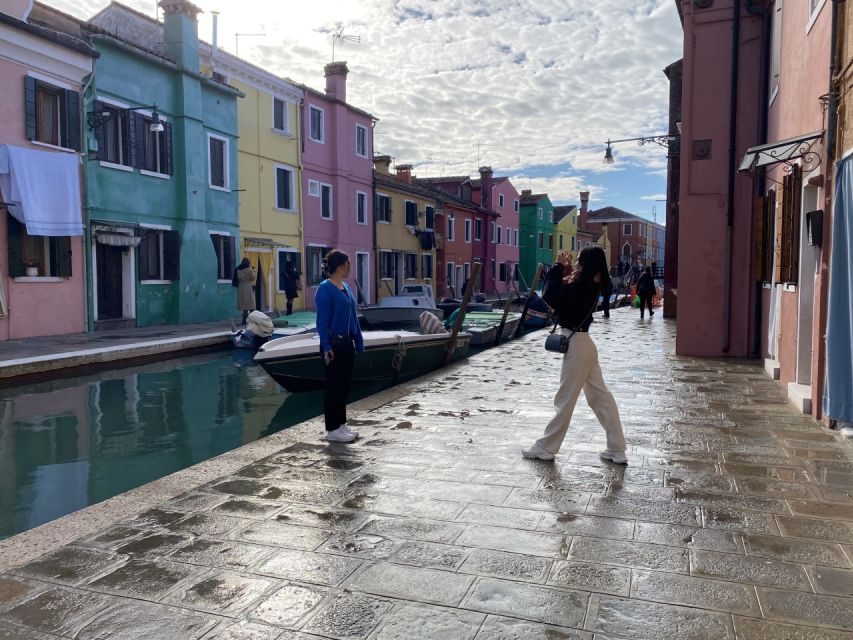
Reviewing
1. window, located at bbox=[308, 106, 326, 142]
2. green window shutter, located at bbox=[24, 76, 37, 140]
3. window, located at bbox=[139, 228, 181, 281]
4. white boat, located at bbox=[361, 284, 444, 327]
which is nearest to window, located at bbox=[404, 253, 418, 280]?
window, located at bbox=[308, 106, 326, 142]

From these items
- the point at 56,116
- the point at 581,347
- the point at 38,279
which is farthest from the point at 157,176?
the point at 581,347

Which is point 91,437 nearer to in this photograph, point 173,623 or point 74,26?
point 173,623

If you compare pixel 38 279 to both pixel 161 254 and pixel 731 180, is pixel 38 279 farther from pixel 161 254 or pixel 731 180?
pixel 731 180

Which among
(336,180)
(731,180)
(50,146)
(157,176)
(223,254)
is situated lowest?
(223,254)

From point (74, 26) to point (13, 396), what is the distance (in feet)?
32.7

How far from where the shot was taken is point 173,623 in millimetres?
2871

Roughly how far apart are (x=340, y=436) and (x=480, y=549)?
265 centimetres

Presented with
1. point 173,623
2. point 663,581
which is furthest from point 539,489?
point 173,623

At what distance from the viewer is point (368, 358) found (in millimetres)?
11039

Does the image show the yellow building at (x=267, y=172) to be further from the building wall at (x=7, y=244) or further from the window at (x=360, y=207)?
the building wall at (x=7, y=244)

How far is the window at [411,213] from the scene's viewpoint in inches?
1336

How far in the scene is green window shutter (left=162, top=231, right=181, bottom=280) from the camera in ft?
61.1

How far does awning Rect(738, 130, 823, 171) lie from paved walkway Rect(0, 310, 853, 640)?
9.21 feet

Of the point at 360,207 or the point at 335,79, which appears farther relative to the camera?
the point at 360,207
